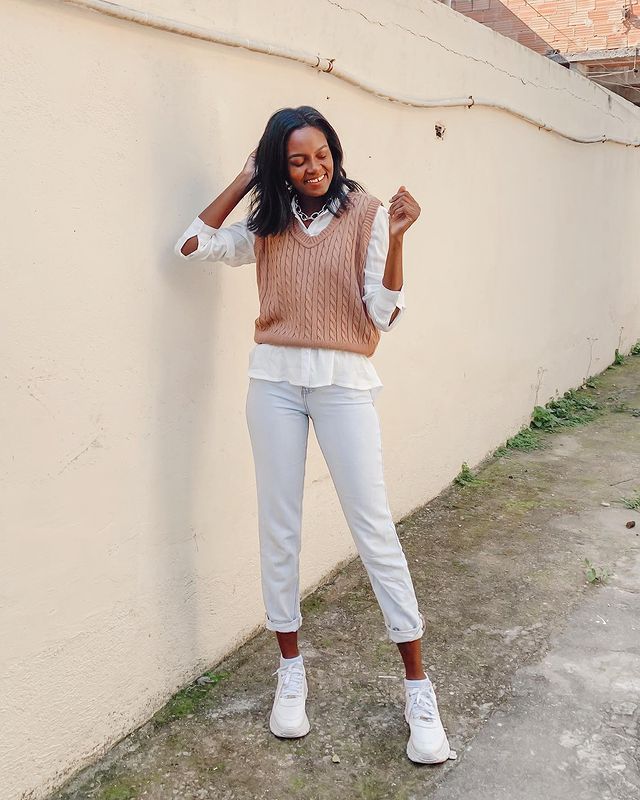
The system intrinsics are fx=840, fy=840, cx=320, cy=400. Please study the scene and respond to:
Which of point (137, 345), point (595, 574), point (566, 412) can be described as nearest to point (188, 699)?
point (137, 345)

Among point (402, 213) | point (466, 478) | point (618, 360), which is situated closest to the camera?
point (402, 213)

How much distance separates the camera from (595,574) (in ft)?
11.2

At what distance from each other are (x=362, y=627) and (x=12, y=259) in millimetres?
1790

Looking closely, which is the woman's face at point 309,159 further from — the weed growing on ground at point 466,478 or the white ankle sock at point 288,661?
the weed growing on ground at point 466,478

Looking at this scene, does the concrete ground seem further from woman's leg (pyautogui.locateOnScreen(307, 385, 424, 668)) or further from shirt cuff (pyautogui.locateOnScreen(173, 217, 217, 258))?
shirt cuff (pyautogui.locateOnScreen(173, 217, 217, 258))

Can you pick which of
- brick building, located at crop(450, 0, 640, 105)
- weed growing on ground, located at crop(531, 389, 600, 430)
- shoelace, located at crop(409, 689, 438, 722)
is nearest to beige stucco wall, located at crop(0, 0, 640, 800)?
shoelace, located at crop(409, 689, 438, 722)

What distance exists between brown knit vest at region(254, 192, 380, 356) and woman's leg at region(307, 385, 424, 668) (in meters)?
0.16

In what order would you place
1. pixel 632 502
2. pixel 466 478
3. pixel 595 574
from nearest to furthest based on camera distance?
pixel 595 574 → pixel 632 502 → pixel 466 478

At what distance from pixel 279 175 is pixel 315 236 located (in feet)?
0.61

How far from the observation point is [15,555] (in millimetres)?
2010

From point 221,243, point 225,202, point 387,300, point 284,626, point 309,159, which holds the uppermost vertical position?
point 309,159

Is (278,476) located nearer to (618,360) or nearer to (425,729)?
(425,729)

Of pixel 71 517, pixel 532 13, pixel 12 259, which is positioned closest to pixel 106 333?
pixel 12 259

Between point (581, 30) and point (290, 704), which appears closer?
point (290, 704)
